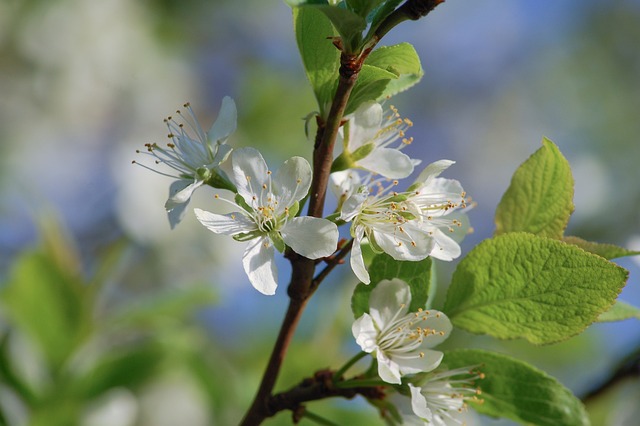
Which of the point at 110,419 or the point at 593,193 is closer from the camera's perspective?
the point at 110,419

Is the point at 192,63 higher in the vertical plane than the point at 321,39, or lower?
higher

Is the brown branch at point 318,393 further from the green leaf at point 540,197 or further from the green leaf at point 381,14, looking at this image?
the green leaf at point 381,14

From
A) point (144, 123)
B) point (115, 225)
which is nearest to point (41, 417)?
point (115, 225)

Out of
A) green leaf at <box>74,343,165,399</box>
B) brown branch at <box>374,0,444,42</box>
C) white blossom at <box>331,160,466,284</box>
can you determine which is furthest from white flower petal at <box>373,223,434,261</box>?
green leaf at <box>74,343,165,399</box>

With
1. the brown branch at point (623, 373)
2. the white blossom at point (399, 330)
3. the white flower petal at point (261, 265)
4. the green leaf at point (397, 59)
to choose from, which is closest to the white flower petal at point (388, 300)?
the white blossom at point (399, 330)

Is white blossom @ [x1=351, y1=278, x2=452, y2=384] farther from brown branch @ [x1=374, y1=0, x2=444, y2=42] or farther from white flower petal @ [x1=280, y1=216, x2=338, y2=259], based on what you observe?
brown branch @ [x1=374, y1=0, x2=444, y2=42]

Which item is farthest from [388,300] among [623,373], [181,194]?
[623,373]

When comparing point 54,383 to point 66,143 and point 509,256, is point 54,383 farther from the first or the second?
point 66,143

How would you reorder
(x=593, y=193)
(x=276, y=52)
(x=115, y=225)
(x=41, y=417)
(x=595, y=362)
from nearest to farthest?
(x=41, y=417), (x=595, y=362), (x=115, y=225), (x=593, y=193), (x=276, y=52)
